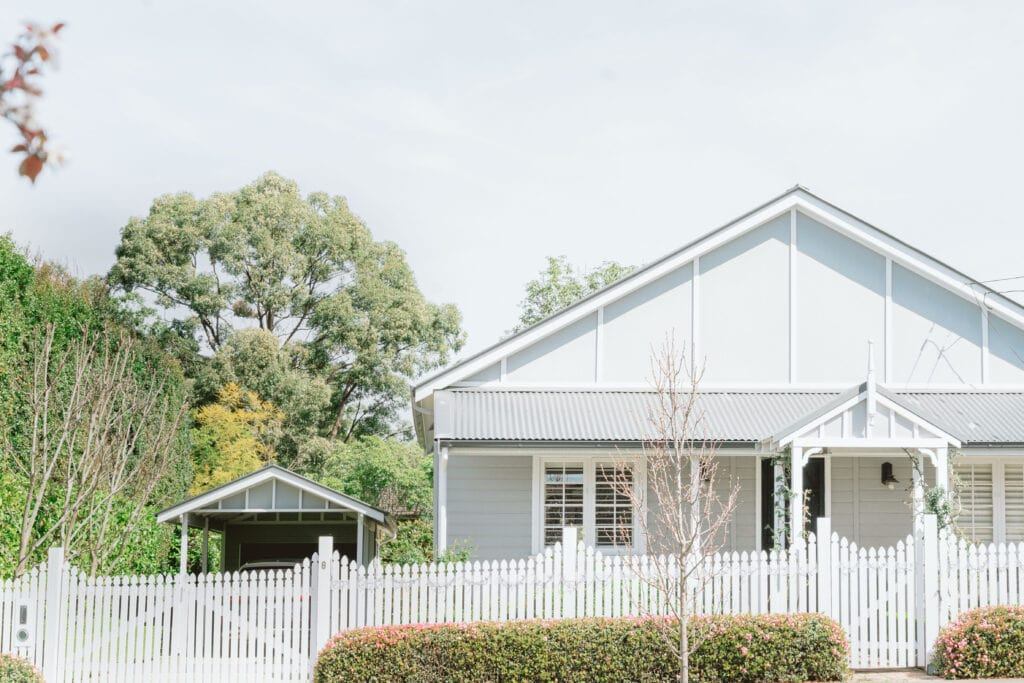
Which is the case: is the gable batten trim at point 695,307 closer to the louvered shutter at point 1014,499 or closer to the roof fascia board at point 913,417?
the roof fascia board at point 913,417

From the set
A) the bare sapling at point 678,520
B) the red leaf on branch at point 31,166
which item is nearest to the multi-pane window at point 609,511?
the bare sapling at point 678,520

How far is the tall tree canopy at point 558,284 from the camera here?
47.5 m

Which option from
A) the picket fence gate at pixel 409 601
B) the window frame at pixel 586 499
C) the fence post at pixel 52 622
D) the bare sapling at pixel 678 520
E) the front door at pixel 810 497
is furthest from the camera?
the front door at pixel 810 497

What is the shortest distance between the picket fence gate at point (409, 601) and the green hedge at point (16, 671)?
0.72 metres

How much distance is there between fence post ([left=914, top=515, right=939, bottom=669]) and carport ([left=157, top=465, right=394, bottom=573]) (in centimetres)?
781

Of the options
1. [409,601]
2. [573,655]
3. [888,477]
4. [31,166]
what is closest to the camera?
[31,166]

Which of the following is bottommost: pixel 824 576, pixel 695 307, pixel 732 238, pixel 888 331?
pixel 824 576

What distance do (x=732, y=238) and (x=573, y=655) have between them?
9.67 m

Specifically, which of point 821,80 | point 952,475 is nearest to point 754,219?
point 821,80

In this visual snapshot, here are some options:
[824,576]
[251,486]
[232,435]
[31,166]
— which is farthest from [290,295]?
[31,166]

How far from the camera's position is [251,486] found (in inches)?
722

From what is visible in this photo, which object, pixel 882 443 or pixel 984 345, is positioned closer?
pixel 882 443

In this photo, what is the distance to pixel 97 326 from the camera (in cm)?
2466

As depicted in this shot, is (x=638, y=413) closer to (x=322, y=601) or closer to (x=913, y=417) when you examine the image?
(x=913, y=417)
